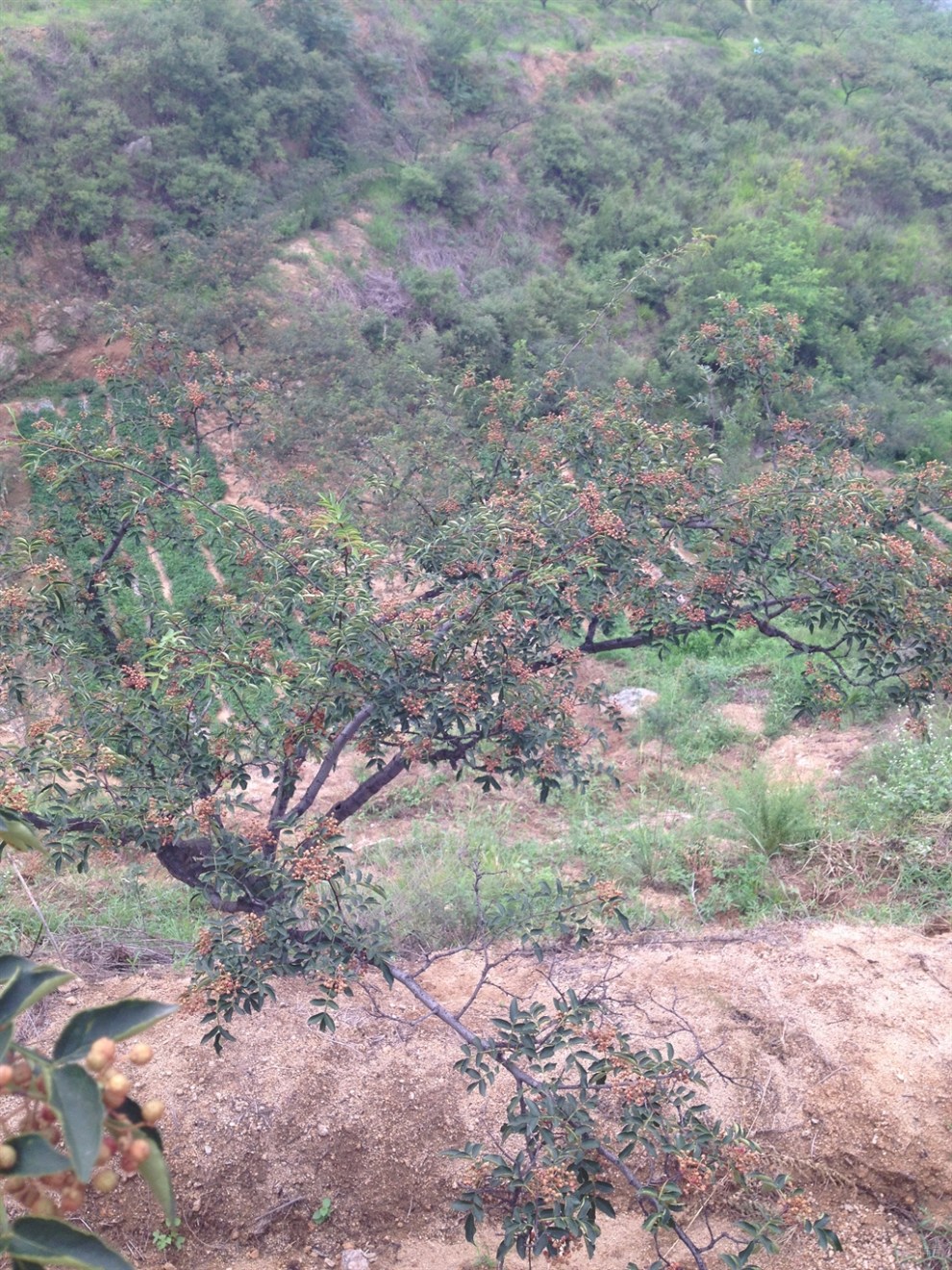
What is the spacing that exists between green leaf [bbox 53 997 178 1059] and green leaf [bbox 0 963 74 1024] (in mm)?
47

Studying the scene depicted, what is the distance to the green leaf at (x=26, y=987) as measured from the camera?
3.28ft

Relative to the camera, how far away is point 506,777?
6.71 m

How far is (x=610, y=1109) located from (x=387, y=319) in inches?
476

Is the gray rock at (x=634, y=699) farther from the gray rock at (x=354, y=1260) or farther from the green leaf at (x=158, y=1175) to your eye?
the green leaf at (x=158, y=1175)

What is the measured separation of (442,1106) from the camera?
3.08 meters

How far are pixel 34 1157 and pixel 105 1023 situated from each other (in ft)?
0.44

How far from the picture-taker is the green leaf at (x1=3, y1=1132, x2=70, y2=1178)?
0.91 meters

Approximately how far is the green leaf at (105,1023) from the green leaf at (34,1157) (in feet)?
0.26

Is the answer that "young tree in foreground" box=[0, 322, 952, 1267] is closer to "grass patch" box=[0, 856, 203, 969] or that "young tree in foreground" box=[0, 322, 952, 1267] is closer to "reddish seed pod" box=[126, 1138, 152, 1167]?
"grass patch" box=[0, 856, 203, 969]

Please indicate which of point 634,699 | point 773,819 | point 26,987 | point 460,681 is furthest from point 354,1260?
point 634,699

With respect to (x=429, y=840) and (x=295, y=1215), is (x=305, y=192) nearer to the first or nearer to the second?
(x=429, y=840)

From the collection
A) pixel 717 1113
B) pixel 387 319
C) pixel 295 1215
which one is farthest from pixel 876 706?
pixel 387 319

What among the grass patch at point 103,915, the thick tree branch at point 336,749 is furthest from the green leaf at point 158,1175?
the grass patch at point 103,915

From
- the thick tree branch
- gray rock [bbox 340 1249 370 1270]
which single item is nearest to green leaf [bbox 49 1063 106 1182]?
the thick tree branch
